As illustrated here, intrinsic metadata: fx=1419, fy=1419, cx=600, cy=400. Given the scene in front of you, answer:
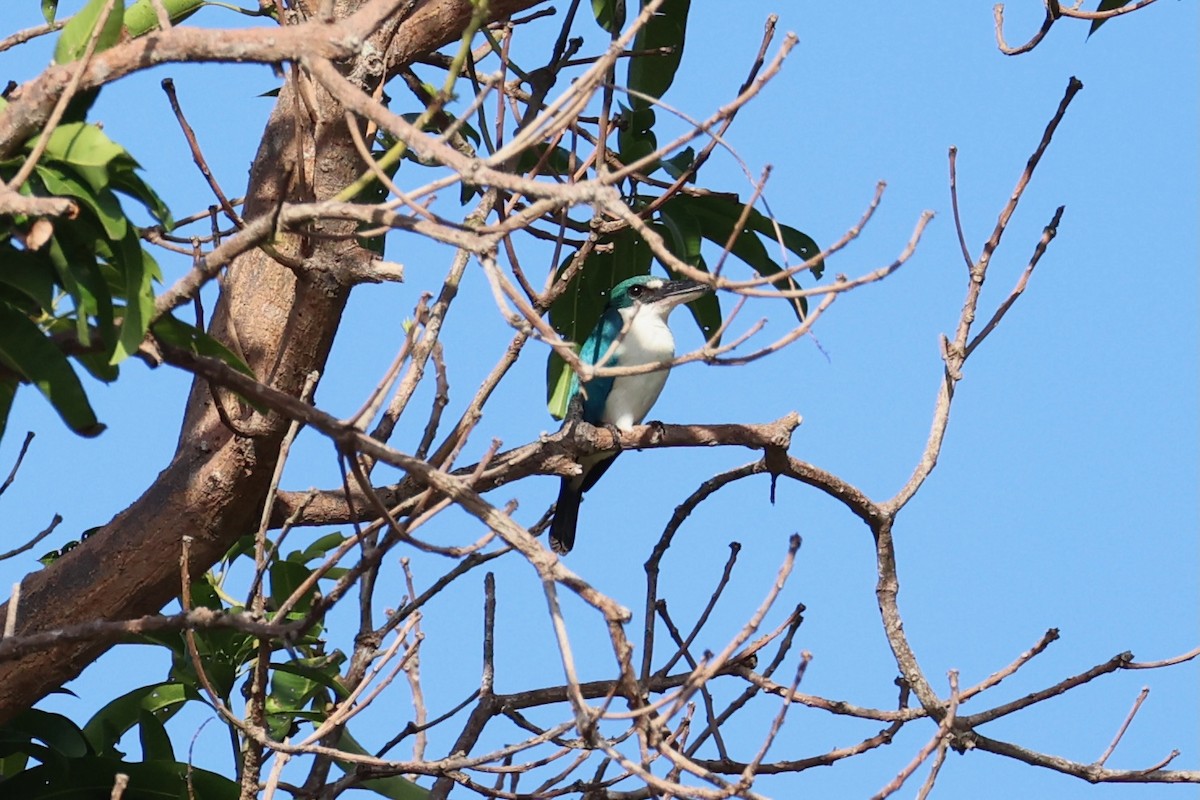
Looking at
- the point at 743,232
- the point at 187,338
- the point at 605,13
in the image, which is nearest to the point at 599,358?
the point at 743,232

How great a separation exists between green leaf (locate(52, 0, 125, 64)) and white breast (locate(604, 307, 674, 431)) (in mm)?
2840

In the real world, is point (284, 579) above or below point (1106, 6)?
below

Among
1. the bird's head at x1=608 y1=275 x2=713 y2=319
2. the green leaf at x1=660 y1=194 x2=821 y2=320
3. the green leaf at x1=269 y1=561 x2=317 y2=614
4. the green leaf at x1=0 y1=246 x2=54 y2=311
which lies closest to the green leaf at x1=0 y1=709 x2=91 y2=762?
the green leaf at x1=269 y1=561 x2=317 y2=614

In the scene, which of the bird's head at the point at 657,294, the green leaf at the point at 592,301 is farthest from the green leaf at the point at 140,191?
the bird's head at the point at 657,294

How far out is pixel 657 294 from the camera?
5.07 meters

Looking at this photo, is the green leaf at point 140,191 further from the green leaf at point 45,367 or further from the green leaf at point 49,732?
the green leaf at point 49,732

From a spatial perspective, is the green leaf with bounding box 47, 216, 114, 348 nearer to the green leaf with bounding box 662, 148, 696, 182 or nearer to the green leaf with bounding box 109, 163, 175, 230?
the green leaf with bounding box 109, 163, 175, 230

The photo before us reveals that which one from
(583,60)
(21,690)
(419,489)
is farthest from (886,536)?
(21,690)

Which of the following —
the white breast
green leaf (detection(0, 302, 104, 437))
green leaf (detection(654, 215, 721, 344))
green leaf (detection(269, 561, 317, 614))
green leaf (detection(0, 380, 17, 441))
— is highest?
the white breast

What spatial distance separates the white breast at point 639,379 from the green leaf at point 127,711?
1.92 metres

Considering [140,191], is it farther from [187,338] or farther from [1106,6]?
[1106,6]

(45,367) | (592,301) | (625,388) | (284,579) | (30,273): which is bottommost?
(45,367)

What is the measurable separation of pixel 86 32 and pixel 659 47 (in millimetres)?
1810

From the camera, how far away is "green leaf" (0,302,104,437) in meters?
2.07
